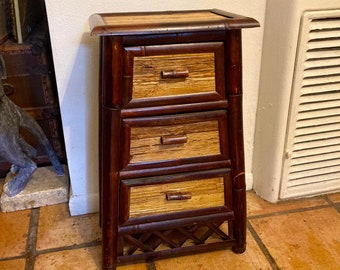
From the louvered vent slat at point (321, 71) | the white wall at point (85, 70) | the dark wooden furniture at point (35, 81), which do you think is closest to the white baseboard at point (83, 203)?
the white wall at point (85, 70)

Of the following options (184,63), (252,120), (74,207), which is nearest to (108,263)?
(74,207)

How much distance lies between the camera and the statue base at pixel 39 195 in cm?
155

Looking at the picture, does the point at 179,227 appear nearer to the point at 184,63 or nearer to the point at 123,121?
the point at 123,121

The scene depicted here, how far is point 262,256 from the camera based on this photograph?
1331mm

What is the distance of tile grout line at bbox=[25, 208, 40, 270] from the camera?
1306 mm

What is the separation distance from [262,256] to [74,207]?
2.47 ft

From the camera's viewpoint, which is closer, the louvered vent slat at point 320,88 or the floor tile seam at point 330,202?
the louvered vent slat at point 320,88

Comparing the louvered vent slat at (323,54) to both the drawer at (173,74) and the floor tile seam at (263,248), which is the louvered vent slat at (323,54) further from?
the floor tile seam at (263,248)

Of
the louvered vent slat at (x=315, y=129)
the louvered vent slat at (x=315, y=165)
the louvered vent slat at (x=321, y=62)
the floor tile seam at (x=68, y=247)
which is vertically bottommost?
the floor tile seam at (x=68, y=247)

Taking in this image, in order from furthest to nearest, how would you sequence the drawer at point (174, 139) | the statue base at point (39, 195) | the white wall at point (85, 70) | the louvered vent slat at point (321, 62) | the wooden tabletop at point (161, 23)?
the statue base at point (39, 195)
the louvered vent slat at point (321, 62)
the white wall at point (85, 70)
the drawer at point (174, 139)
the wooden tabletop at point (161, 23)

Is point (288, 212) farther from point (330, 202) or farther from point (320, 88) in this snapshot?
point (320, 88)

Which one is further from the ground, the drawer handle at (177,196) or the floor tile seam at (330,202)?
the drawer handle at (177,196)

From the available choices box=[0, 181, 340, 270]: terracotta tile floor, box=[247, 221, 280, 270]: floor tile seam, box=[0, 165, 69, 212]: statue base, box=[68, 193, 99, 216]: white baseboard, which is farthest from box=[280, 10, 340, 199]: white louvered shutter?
box=[0, 165, 69, 212]: statue base

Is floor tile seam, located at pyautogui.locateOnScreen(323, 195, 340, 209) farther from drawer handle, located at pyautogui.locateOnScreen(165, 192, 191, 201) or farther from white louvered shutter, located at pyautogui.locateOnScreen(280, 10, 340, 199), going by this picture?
drawer handle, located at pyautogui.locateOnScreen(165, 192, 191, 201)
